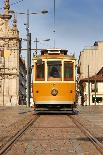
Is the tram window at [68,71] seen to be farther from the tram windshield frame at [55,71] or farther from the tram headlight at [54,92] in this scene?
the tram headlight at [54,92]

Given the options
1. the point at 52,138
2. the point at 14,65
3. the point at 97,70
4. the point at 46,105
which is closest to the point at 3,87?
the point at 14,65

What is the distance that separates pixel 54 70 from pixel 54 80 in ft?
1.86

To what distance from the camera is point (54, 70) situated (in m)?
31.0

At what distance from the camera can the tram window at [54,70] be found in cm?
3091

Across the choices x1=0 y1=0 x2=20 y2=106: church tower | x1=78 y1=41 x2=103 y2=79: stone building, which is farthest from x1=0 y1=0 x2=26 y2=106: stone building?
x1=78 y1=41 x2=103 y2=79: stone building

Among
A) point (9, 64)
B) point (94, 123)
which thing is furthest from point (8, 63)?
point (94, 123)

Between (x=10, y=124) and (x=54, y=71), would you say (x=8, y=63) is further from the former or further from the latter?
(x=10, y=124)

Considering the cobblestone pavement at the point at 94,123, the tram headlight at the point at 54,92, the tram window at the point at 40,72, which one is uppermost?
the tram window at the point at 40,72

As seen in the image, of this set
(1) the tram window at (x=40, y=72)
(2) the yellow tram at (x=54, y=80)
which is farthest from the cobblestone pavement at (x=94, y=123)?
(1) the tram window at (x=40, y=72)

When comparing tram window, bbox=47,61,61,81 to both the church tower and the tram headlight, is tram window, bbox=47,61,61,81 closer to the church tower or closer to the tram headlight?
the tram headlight

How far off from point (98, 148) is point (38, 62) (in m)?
20.0

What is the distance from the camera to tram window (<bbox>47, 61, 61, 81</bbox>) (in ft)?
101

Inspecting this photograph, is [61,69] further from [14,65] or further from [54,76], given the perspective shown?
[14,65]

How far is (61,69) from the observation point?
30969 mm
